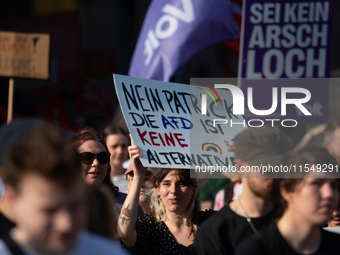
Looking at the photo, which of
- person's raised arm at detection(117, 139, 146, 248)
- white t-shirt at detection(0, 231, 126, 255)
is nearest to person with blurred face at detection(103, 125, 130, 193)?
person's raised arm at detection(117, 139, 146, 248)

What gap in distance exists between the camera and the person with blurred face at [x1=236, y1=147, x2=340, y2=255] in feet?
6.65

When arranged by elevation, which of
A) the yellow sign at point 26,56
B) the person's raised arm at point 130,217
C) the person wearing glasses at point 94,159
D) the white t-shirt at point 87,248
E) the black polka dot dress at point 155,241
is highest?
the yellow sign at point 26,56

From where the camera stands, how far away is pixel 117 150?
5.11 meters

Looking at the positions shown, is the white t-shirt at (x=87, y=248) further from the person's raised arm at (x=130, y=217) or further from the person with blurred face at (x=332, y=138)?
the person with blurred face at (x=332, y=138)

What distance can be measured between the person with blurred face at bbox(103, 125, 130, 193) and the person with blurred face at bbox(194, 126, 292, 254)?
2.48 metres

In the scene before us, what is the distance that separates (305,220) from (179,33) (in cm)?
366

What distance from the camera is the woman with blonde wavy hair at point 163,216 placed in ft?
9.76

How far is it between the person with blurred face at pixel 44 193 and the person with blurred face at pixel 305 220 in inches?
36.8

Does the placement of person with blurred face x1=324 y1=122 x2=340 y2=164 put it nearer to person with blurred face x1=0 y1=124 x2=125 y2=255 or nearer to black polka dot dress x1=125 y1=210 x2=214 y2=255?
black polka dot dress x1=125 y1=210 x2=214 y2=255

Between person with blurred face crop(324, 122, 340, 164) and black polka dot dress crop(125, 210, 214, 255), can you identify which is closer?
black polka dot dress crop(125, 210, 214, 255)

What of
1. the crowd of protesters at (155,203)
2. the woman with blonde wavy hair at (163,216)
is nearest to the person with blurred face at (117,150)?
the crowd of protesters at (155,203)

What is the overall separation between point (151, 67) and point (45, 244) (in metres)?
4.18

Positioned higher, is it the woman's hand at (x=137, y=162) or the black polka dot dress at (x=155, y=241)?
the woman's hand at (x=137, y=162)

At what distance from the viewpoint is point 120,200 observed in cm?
360
